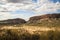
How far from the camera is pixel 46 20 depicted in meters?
8.41

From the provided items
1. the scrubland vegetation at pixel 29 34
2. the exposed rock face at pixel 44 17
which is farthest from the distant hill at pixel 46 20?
the scrubland vegetation at pixel 29 34

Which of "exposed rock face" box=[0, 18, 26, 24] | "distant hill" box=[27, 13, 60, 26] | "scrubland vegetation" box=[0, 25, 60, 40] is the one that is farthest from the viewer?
"exposed rock face" box=[0, 18, 26, 24]

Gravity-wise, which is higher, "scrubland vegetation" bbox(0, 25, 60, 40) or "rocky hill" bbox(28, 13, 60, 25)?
"rocky hill" bbox(28, 13, 60, 25)

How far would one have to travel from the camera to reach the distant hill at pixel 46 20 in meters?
8.19

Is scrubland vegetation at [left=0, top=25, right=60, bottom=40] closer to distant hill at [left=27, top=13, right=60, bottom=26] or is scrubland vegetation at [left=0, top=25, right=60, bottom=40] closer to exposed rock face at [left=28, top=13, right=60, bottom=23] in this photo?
distant hill at [left=27, top=13, right=60, bottom=26]

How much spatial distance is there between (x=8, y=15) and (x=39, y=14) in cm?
133

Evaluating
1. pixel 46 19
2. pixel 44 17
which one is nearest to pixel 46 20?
pixel 46 19

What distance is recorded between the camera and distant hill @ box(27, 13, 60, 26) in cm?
819

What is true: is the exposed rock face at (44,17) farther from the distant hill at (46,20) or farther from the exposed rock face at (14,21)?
the exposed rock face at (14,21)

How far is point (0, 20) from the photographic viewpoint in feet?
27.5

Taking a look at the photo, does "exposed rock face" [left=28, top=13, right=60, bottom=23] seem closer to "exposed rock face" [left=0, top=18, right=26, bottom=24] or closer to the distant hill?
the distant hill

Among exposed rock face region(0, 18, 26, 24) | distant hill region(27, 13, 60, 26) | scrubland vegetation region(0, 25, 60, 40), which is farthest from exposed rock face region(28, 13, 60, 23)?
scrubland vegetation region(0, 25, 60, 40)

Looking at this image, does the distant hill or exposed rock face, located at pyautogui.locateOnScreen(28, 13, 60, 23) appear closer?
the distant hill

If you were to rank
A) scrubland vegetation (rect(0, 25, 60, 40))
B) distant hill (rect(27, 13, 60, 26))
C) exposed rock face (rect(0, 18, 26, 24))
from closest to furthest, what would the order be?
scrubland vegetation (rect(0, 25, 60, 40)), distant hill (rect(27, 13, 60, 26)), exposed rock face (rect(0, 18, 26, 24))
